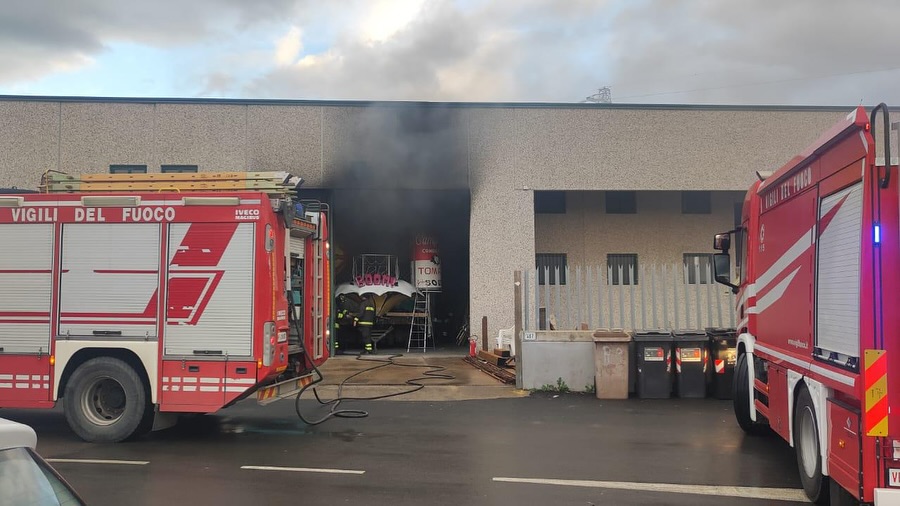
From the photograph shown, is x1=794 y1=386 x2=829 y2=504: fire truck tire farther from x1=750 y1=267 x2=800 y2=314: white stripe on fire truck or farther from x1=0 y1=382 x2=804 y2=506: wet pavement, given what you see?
x1=750 y1=267 x2=800 y2=314: white stripe on fire truck

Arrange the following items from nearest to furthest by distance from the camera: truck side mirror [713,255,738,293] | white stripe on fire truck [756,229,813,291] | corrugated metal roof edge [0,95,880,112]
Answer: white stripe on fire truck [756,229,813,291] < truck side mirror [713,255,738,293] < corrugated metal roof edge [0,95,880,112]

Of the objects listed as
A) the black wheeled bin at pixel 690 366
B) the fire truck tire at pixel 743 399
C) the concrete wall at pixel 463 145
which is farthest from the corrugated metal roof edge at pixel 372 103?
the fire truck tire at pixel 743 399

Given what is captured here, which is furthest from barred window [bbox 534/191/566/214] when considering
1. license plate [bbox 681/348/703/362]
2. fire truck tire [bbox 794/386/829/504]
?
fire truck tire [bbox 794/386/829/504]

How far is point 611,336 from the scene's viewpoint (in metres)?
10.5

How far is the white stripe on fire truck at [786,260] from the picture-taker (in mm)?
5090

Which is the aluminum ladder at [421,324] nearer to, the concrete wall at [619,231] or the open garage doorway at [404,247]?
the open garage doorway at [404,247]

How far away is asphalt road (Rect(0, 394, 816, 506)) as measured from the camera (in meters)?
5.38

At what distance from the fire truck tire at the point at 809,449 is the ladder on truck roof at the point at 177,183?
561 cm

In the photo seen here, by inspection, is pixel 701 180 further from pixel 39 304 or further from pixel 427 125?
pixel 39 304

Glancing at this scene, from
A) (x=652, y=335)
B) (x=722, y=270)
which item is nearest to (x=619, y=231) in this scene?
(x=652, y=335)

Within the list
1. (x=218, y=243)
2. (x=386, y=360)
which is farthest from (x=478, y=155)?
(x=218, y=243)

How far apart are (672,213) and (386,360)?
938cm

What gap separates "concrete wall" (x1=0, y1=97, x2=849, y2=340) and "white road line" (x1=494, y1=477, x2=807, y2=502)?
9628mm

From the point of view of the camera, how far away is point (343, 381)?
11.8 metres
